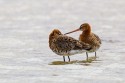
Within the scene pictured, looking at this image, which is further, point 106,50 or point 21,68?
point 106,50

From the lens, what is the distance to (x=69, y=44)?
15.3m

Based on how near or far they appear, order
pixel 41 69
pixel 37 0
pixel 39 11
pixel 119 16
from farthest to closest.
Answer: pixel 37 0 → pixel 39 11 → pixel 119 16 → pixel 41 69

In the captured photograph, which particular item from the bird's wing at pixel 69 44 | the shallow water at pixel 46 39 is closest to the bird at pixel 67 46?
the bird's wing at pixel 69 44

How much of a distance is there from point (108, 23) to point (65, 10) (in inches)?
171

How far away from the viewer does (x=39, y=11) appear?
2812 cm

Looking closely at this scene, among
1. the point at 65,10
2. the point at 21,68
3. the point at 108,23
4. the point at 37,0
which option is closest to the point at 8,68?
the point at 21,68

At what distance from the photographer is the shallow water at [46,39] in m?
13.2

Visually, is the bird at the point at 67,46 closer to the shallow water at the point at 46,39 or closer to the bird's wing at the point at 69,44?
the bird's wing at the point at 69,44

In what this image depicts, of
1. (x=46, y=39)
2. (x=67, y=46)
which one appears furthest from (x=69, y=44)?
(x=46, y=39)

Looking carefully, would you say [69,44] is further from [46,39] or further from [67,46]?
[46,39]

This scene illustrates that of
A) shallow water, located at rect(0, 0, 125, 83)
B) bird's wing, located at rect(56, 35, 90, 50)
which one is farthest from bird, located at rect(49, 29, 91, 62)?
shallow water, located at rect(0, 0, 125, 83)

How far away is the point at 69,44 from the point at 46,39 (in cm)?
521

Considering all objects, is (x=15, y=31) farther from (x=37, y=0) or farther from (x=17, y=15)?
(x=37, y=0)

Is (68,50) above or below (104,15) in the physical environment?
below
